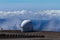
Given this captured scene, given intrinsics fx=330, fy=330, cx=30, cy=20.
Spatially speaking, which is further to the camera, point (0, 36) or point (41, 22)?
point (41, 22)

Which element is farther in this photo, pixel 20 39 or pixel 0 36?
pixel 0 36

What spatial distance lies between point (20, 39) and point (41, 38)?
17.3ft

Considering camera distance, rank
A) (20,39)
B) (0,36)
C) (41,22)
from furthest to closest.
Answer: (41,22)
(0,36)
(20,39)

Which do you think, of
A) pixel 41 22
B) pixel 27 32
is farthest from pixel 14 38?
pixel 41 22

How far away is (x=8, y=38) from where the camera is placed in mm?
83062

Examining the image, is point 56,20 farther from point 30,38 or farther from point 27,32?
point 30,38

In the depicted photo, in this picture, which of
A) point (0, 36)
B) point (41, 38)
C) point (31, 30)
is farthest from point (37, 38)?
point (31, 30)

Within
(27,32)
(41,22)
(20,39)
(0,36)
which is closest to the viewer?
(20,39)

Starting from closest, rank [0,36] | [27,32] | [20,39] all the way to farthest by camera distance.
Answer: [20,39]
[0,36]
[27,32]

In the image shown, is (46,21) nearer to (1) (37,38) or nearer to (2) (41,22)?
(2) (41,22)

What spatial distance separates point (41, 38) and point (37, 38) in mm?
1037

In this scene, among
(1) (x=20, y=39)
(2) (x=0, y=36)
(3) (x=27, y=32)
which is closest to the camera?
(1) (x=20, y=39)

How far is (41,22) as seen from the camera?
140125mm

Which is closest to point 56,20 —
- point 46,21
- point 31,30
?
point 46,21
